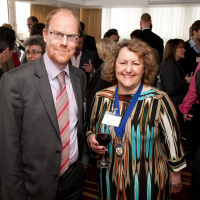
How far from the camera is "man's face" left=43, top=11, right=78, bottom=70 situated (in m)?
1.25

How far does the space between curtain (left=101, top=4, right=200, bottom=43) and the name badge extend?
28.2 feet

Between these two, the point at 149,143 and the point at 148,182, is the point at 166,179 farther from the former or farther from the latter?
the point at 149,143

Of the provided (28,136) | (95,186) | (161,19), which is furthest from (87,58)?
(161,19)

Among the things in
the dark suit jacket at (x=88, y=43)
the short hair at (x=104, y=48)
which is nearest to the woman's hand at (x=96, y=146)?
the short hair at (x=104, y=48)

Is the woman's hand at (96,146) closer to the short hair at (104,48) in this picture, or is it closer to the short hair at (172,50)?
the short hair at (104,48)

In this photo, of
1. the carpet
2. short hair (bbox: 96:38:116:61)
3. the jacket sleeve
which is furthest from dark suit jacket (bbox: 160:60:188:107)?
the jacket sleeve

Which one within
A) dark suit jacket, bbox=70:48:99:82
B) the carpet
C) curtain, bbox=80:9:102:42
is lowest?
the carpet

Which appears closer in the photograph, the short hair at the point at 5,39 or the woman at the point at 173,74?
the short hair at the point at 5,39

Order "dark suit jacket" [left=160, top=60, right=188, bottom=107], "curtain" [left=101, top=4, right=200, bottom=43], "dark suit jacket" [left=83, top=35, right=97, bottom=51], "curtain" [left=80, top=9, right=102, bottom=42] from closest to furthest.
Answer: "dark suit jacket" [left=160, top=60, right=188, bottom=107], "dark suit jacket" [left=83, top=35, right=97, bottom=51], "curtain" [left=101, top=4, right=200, bottom=43], "curtain" [left=80, top=9, right=102, bottom=42]

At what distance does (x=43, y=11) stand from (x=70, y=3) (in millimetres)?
2000

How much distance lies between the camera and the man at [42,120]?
116 cm

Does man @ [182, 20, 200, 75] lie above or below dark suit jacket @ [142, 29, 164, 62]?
below

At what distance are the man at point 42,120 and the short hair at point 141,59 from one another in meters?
0.41

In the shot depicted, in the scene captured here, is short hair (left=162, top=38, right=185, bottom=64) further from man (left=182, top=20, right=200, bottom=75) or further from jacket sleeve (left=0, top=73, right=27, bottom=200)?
jacket sleeve (left=0, top=73, right=27, bottom=200)
